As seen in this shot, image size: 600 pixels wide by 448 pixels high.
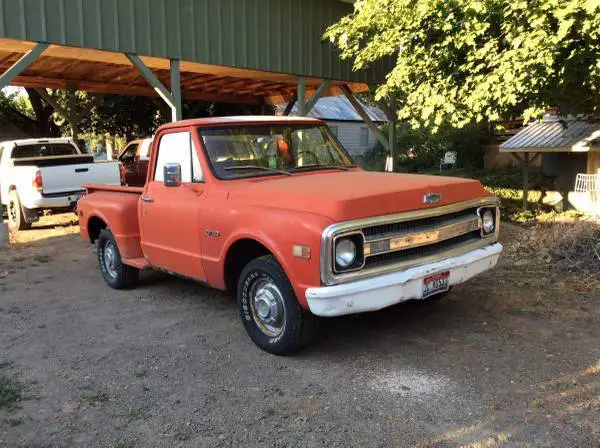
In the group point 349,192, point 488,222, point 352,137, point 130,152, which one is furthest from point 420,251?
point 352,137

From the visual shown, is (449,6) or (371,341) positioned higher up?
(449,6)

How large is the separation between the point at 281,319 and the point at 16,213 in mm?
9031

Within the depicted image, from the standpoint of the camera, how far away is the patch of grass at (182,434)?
3.09 meters

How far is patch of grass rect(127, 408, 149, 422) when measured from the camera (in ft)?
10.9

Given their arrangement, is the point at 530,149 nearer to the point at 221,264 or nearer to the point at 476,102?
the point at 476,102

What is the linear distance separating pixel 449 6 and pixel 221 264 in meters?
5.16

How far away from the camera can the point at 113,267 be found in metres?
6.47

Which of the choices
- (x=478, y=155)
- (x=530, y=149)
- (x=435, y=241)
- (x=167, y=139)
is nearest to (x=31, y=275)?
(x=167, y=139)

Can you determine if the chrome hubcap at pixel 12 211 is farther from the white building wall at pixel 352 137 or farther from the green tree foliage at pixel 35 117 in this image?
the white building wall at pixel 352 137

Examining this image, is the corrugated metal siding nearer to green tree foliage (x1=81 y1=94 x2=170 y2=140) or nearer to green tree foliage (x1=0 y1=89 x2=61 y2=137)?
green tree foliage (x1=81 y1=94 x2=170 y2=140)

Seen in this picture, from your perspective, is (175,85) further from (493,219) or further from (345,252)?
(345,252)

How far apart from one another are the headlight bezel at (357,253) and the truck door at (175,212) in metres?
1.60

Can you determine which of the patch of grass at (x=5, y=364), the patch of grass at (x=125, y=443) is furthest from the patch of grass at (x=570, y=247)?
the patch of grass at (x=5, y=364)

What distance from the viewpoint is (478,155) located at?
70.4ft
